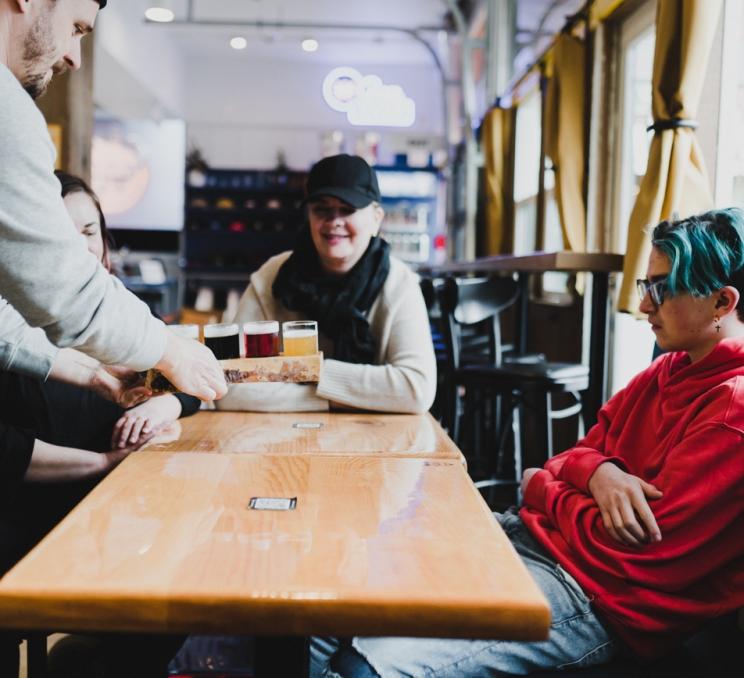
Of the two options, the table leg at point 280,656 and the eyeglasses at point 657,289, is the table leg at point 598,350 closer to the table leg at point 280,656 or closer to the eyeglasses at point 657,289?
the eyeglasses at point 657,289

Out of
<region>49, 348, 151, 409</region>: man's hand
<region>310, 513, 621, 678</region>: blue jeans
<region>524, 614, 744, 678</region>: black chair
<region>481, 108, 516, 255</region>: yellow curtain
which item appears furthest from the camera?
<region>481, 108, 516, 255</region>: yellow curtain

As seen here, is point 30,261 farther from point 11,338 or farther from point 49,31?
point 11,338

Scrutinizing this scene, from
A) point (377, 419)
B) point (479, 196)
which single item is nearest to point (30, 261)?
point (377, 419)

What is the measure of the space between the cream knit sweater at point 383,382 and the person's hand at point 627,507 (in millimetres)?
795

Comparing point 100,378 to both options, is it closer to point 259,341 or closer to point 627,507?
point 259,341

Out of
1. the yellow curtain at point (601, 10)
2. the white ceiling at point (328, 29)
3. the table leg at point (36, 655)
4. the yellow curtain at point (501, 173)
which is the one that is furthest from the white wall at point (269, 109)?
the table leg at point (36, 655)

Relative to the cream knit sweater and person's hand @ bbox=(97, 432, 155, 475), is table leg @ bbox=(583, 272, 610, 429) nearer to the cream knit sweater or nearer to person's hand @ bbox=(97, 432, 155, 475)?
the cream knit sweater

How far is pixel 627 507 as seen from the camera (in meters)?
1.29

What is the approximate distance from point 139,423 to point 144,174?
414 inches

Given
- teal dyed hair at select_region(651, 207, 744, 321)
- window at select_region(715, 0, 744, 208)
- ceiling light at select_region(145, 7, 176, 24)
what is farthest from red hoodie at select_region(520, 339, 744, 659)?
ceiling light at select_region(145, 7, 176, 24)

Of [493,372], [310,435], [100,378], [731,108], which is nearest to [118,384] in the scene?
[100,378]

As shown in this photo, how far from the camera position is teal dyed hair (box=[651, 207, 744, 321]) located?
1.40 meters

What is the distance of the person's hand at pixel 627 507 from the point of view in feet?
4.17

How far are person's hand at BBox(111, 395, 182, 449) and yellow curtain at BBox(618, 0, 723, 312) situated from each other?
68.1 inches
